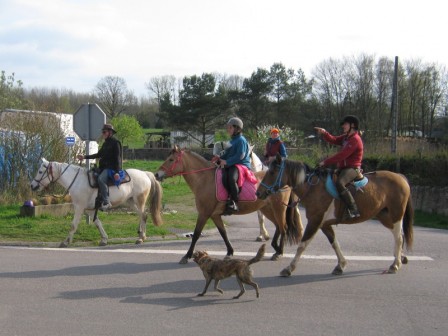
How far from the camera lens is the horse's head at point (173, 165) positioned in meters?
10.4

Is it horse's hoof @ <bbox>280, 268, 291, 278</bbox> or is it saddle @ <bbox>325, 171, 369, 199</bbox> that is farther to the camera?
saddle @ <bbox>325, 171, 369, 199</bbox>

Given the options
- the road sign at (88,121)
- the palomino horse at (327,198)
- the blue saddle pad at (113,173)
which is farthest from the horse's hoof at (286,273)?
the road sign at (88,121)

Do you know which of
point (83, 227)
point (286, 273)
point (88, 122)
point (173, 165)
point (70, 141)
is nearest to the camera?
point (286, 273)

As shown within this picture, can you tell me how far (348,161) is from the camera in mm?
8891

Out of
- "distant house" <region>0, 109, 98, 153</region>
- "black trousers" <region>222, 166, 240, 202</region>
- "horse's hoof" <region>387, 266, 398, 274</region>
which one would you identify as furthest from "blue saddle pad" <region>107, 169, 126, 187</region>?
"distant house" <region>0, 109, 98, 153</region>

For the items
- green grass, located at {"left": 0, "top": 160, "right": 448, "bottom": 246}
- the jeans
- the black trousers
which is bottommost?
green grass, located at {"left": 0, "top": 160, "right": 448, "bottom": 246}

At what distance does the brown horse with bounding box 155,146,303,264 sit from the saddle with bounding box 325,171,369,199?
4.86ft

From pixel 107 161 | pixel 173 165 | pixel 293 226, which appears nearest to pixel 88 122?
pixel 107 161

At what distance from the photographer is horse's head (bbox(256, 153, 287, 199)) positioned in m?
8.73

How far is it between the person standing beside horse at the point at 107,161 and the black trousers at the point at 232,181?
119 inches

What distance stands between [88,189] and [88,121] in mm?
2641

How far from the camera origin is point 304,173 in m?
8.88

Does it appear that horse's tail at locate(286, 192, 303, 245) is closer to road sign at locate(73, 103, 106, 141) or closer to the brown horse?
the brown horse

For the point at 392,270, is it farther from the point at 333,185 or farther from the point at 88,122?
the point at 88,122
